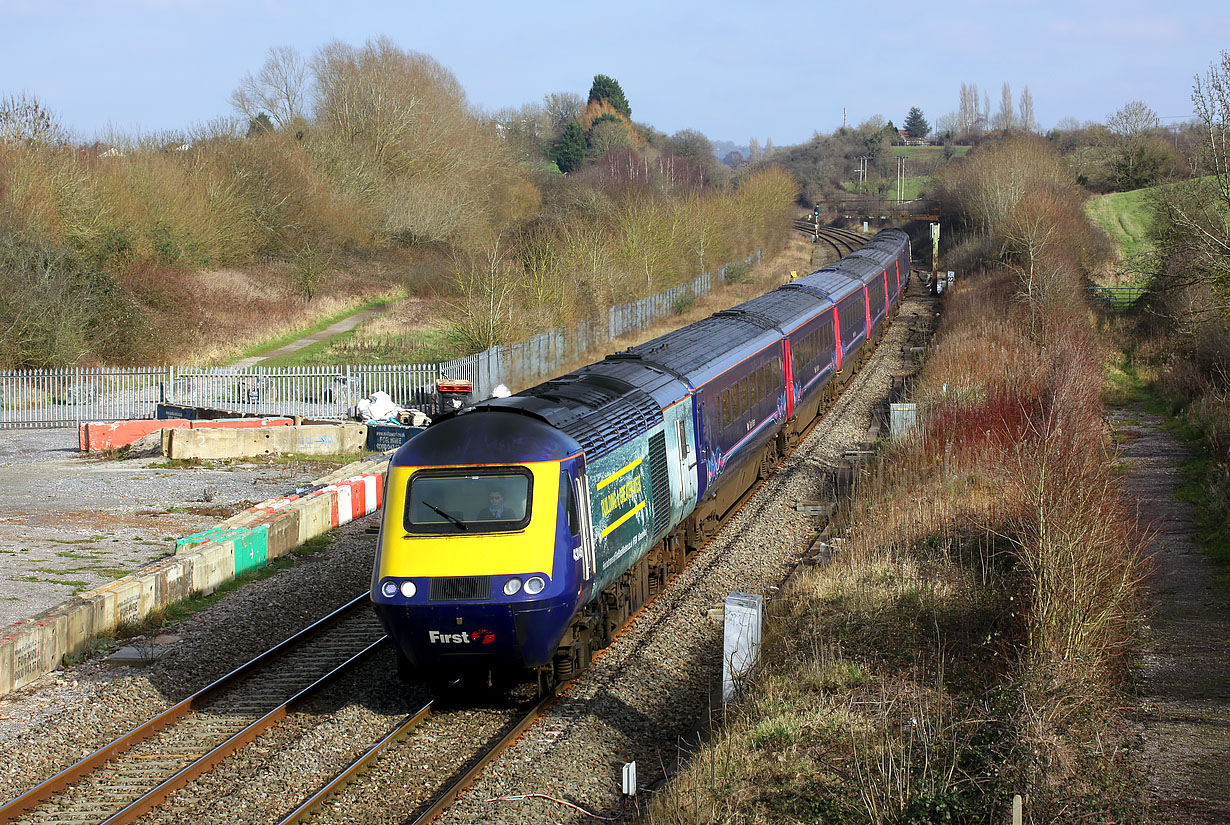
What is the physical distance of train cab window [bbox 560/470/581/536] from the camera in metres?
9.44

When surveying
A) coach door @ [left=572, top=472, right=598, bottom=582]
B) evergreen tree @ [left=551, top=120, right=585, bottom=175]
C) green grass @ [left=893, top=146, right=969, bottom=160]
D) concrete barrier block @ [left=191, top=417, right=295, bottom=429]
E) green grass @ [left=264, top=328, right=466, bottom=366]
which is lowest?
concrete barrier block @ [left=191, top=417, right=295, bottom=429]

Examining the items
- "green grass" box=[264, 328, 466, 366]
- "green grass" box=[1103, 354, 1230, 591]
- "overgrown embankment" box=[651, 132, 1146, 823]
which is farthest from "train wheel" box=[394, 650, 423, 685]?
"green grass" box=[264, 328, 466, 366]

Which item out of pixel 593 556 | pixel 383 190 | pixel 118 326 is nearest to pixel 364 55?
pixel 383 190

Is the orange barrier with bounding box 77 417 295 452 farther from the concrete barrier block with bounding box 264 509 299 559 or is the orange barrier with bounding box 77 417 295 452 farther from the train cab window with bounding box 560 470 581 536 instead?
the train cab window with bounding box 560 470 581 536

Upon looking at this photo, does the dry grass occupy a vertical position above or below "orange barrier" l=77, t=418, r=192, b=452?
below

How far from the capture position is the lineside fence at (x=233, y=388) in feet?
99.9

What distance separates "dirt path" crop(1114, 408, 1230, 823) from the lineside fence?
1924 centimetres

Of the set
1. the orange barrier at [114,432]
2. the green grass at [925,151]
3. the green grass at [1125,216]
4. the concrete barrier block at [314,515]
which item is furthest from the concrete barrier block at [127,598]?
the green grass at [925,151]

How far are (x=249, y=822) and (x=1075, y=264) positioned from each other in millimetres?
42555

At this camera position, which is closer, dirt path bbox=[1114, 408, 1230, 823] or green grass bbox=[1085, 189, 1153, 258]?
dirt path bbox=[1114, 408, 1230, 823]

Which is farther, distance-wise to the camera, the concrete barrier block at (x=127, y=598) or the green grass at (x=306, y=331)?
the green grass at (x=306, y=331)

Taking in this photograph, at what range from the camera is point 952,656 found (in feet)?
32.8

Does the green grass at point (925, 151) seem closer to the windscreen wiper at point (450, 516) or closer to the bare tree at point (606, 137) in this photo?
the bare tree at point (606, 137)

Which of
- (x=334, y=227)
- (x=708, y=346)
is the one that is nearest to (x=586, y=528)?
(x=708, y=346)
